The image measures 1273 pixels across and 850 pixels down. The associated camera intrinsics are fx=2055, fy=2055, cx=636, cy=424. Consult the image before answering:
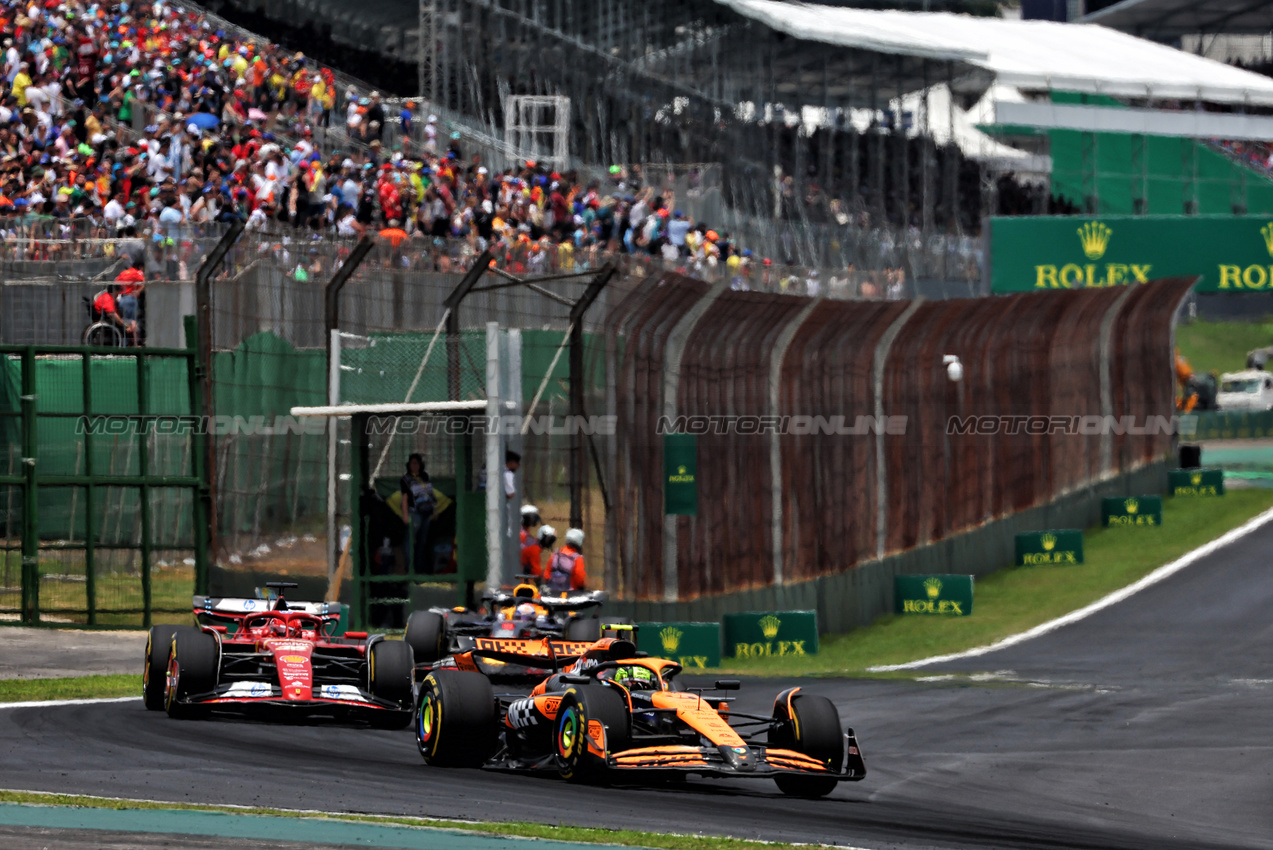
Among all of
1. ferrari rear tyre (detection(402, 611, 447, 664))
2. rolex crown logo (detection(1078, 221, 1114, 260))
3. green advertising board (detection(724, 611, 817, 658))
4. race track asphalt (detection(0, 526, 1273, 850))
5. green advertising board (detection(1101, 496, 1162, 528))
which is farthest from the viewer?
rolex crown logo (detection(1078, 221, 1114, 260))

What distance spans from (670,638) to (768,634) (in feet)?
4.58

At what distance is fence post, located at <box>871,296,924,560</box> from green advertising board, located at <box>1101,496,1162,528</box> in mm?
7304

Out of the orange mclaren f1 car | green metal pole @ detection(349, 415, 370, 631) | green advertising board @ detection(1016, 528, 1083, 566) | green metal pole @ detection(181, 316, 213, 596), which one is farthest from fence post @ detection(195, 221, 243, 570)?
green advertising board @ detection(1016, 528, 1083, 566)

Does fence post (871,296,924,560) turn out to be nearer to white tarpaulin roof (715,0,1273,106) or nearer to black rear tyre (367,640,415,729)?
Answer: black rear tyre (367,640,415,729)

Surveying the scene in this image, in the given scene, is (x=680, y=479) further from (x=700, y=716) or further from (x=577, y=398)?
(x=700, y=716)

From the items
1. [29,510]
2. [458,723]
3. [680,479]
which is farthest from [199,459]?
[458,723]

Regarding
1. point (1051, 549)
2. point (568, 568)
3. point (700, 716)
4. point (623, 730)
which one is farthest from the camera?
point (1051, 549)

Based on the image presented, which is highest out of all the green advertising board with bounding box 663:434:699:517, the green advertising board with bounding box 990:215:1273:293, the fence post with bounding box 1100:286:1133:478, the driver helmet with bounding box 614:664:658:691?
the green advertising board with bounding box 990:215:1273:293

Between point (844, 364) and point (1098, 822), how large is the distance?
10.5 metres

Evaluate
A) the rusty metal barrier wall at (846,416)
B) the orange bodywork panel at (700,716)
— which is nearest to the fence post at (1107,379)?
the rusty metal barrier wall at (846,416)

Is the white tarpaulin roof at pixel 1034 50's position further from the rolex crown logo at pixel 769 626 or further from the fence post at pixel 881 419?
the rolex crown logo at pixel 769 626

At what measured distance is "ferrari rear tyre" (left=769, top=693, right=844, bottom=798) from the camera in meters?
10.8

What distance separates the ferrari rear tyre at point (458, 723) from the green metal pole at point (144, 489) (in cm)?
765

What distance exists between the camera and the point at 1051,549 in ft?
82.2
